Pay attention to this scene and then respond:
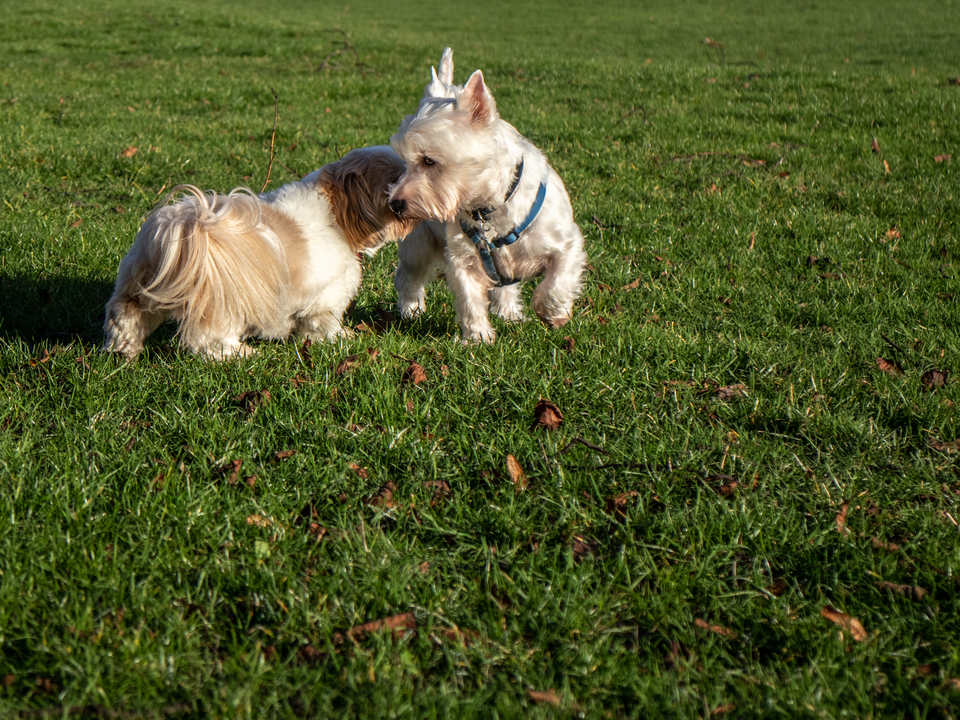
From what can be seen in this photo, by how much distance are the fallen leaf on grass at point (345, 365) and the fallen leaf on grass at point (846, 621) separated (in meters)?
2.62

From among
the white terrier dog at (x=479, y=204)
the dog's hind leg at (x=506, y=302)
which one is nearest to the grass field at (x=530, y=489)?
the white terrier dog at (x=479, y=204)

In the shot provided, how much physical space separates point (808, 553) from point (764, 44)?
2431cm

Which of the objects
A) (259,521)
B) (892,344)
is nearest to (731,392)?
(892,344)

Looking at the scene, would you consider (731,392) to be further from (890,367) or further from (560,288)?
(560,288)

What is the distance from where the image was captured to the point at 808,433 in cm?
349

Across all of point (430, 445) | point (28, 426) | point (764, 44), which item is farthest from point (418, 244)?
point (764, 44)

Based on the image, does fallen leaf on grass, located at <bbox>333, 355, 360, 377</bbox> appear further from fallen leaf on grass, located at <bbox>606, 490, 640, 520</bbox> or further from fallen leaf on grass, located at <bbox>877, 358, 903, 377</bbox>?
fallen leaf on grass, located at <bbox>877, 358, 903, 377</bbox>

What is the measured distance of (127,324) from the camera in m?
3.94

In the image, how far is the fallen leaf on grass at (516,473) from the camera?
10.2ft

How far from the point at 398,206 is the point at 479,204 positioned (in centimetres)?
59

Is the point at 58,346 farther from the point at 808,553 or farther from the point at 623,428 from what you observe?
the point at 808,553

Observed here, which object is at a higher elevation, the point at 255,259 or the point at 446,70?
the point at 446,70

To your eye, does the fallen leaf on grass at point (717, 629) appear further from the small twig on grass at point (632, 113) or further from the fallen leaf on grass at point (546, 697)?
the small twig on grass at point (632, 113)

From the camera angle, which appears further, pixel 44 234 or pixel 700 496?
pixel 44 234
